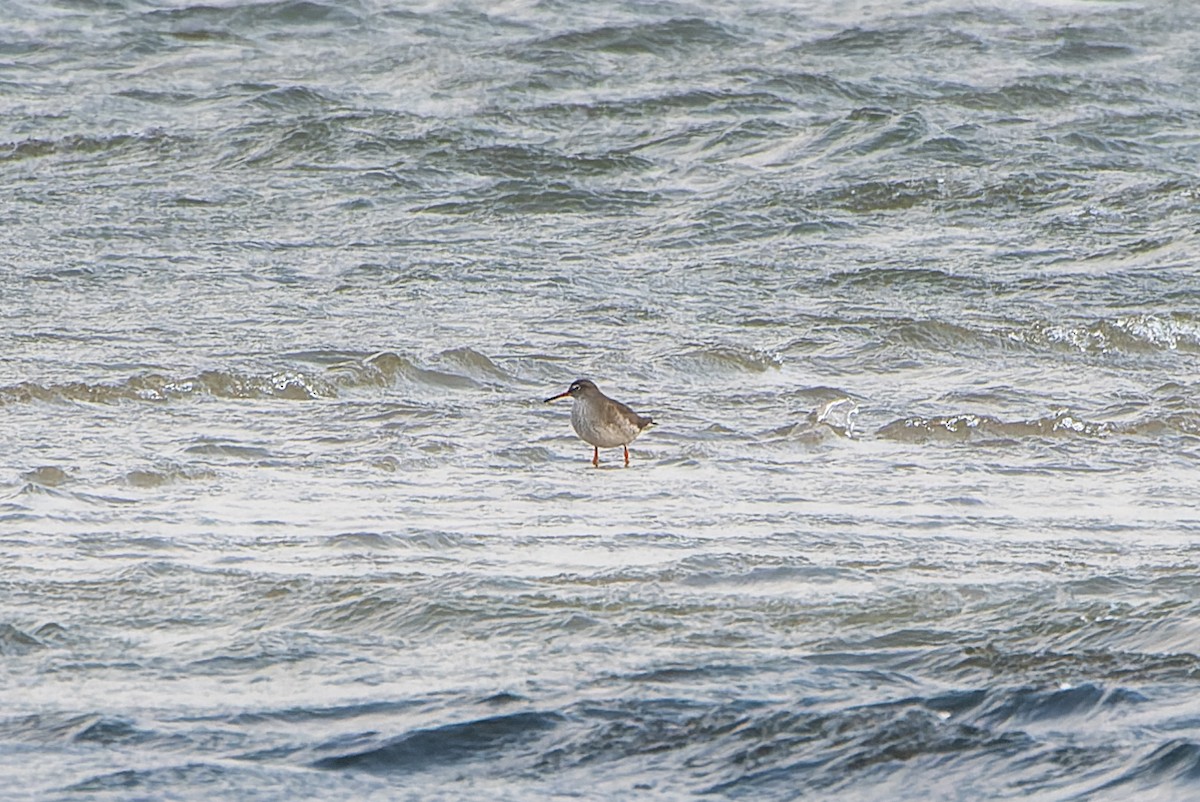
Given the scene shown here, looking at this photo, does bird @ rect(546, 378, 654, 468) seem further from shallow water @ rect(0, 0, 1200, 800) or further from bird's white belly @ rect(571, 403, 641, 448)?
shallow water @ rect(0, 0, 1200, 800)

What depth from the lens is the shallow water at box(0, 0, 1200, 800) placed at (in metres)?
4.40

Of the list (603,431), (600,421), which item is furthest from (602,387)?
(603,431)

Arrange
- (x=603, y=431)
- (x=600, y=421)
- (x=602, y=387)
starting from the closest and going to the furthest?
(x=603, y=431), (x=600, y=421), (x=602, y=387)

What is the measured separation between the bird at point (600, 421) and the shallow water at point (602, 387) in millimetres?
115

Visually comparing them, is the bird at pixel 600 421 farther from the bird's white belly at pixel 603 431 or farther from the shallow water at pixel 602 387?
the shallow water at pixel 602 387

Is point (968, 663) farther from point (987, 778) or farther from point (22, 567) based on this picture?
point (22, 567)

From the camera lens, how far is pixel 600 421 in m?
7.04

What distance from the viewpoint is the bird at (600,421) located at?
6980 millimetres

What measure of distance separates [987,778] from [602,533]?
216cm

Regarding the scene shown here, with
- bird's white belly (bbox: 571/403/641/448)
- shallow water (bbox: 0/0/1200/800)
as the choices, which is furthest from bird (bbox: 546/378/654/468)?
shallow water (bbox: 0/0/1200/800)

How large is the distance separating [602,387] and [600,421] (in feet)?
4.25

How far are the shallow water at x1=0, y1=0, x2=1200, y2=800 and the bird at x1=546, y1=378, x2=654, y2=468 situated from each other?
0.11 meters

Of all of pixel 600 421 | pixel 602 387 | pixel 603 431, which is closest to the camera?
pixel 603 431

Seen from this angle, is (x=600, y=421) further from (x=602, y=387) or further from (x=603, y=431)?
(x=602, y=387)
